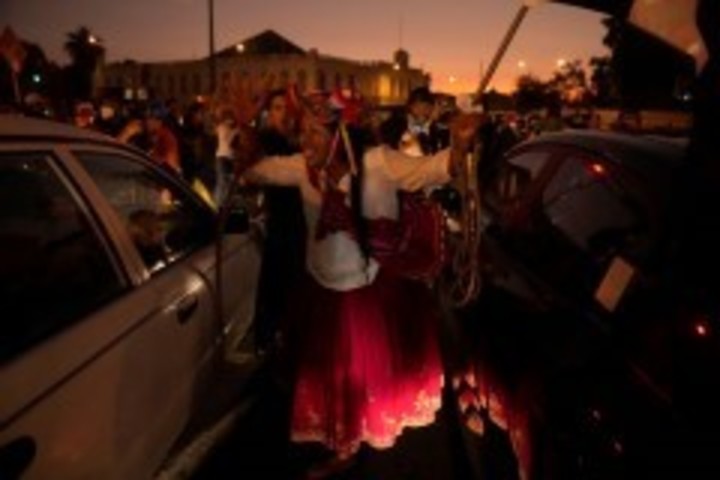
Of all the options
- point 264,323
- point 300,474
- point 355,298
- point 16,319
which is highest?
point 16,319

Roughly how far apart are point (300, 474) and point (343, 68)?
287 feet

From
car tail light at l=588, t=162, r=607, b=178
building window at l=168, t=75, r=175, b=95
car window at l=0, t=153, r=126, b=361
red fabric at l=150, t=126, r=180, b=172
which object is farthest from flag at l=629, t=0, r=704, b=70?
building window at l=168, t=75, r=175, b=95

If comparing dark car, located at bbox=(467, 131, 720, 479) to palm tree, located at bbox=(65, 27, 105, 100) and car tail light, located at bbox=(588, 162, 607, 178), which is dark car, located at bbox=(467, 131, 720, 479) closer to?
car tail light, located at bbox=(588, 162, 607, 178)

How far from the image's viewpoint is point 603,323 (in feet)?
9.78

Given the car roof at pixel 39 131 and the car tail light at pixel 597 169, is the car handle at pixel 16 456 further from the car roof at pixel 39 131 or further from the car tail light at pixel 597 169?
the car tail light at pixel 597 169

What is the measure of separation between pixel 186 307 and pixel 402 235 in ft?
4.01

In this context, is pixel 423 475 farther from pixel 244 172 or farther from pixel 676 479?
pixel 676 479

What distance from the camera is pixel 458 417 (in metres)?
5.25

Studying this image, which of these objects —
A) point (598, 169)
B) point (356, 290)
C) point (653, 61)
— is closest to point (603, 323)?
point (598, 169)

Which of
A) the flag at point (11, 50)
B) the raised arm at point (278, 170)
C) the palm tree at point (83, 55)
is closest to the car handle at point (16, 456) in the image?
the raised arm at point (278, 170)

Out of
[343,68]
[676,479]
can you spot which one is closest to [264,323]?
[676,479]

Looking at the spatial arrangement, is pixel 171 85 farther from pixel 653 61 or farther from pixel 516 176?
pixel 653 61

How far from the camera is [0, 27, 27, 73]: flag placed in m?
6.52

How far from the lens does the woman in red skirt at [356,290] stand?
419cm
